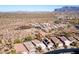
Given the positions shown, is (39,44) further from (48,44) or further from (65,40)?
(65,40)

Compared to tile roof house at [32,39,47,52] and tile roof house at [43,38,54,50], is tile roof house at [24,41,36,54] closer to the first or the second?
tile roof house at [32,39,47,52]

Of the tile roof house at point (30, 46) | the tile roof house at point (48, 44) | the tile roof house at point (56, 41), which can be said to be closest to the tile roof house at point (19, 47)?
the tile roof house at point (30, 46)

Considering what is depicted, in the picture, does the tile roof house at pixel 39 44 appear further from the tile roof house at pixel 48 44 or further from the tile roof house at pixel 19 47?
the tile roof house at pixel 19 47

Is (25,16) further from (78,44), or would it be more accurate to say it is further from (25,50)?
(78,44)

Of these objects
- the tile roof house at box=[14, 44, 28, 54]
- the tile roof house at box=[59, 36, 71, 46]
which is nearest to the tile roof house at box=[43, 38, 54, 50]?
the tile roof house at box=[59, 36, 71, 46]

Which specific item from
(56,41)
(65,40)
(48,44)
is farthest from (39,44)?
(65,40)

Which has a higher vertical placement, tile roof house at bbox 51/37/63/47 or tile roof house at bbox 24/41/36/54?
tile roof house at bbox 51/37/63/47

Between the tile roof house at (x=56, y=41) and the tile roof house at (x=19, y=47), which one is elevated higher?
the tile roof house at (x=56, y=41)

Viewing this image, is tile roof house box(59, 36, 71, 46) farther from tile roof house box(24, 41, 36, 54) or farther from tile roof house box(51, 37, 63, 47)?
tile roof house box(24, 41, 36, 54)

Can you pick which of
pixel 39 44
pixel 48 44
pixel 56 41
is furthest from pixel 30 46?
pixel 56 41

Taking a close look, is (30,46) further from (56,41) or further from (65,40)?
(65,40)
